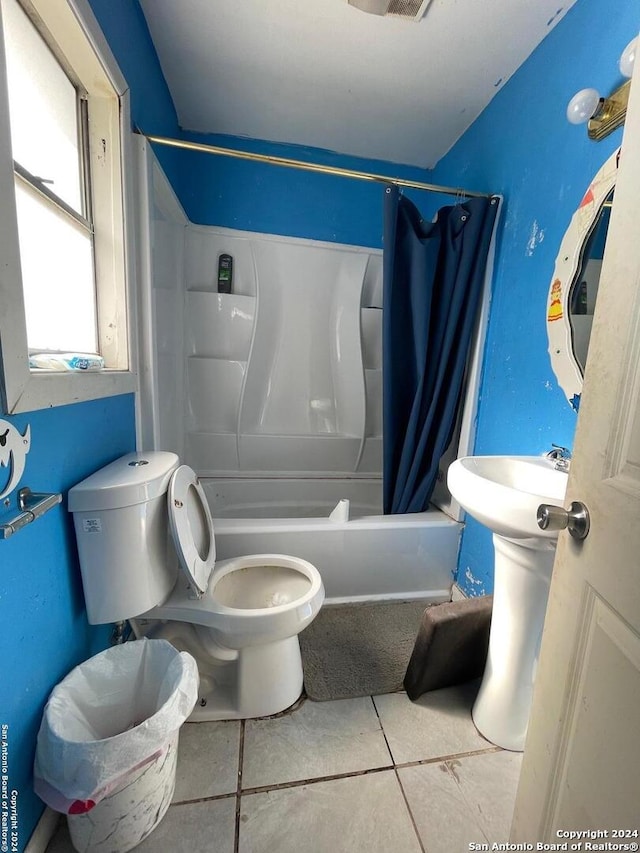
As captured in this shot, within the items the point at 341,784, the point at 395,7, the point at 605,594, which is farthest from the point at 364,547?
the point at 395,7

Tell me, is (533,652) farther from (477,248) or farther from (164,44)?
(164,44)

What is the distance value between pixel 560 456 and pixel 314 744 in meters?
1.18

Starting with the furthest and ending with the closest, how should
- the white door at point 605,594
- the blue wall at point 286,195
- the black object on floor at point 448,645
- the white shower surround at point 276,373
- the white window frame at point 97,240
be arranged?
the white shower surround at point 276,373, the blue wall at point 286,195, the black object on floor at point 448,645, the white window frame at point 97,240, the white door at point 605,594

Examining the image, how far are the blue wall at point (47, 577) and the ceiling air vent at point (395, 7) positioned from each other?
0.77 meters

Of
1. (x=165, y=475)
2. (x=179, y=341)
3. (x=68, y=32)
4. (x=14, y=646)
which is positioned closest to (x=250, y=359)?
(x=179, y=341)

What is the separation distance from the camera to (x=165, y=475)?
1.02 meters

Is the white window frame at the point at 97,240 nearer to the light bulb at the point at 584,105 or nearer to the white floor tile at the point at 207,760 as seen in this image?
the white floor tile at the point at 207,760

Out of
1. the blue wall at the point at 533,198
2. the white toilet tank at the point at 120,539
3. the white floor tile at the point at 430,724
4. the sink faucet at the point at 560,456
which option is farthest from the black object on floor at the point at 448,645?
the white toilet tank at the point at 120,539

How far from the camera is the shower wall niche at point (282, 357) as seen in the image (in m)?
2.12

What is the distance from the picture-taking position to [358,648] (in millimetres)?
1395

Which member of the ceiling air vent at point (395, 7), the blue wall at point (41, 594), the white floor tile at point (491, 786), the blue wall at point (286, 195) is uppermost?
the ceiling air vent at point (395, 7)

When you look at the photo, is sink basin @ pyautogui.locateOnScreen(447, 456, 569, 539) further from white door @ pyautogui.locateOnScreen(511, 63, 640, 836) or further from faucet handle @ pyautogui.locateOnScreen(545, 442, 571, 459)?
white door @ pyautogui.locateOnScreen(511, 63, 640, 836)

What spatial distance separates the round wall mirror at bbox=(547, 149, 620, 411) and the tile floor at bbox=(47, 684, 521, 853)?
1126 mm

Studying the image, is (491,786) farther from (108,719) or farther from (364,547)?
(108,719)
